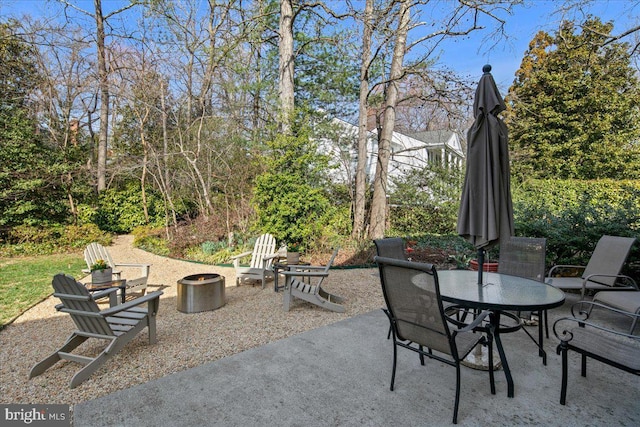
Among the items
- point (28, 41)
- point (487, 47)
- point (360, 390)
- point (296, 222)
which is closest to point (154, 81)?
point (28, 41)

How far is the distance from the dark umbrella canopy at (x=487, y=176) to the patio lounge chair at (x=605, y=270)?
6.28 feet

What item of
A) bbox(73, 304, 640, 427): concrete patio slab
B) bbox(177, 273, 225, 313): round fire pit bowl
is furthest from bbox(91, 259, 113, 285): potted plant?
bbox(73, 304, 640, 427): concrete patio slab

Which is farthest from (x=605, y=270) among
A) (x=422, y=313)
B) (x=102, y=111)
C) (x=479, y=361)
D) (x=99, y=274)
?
(x=102, y=111)

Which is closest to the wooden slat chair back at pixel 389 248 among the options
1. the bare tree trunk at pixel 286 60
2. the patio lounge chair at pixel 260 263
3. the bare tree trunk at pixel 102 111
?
the patio lounge chair at pixel 260 263

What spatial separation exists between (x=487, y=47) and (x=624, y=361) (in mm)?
7733

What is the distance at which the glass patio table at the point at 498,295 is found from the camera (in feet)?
8.14

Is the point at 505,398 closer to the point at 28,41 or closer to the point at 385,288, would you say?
the point at 385,288

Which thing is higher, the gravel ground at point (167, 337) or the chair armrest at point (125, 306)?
the chair armrest at point (125, 306)

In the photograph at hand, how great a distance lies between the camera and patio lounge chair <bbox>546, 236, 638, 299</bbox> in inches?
164

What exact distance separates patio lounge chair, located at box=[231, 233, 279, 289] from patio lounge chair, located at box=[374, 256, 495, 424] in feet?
11.8

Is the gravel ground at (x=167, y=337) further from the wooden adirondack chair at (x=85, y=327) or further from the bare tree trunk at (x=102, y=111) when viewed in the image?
the bare tree trunk at (x=102, y=111)

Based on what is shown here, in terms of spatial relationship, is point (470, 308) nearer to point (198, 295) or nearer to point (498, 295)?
point (498, 295)

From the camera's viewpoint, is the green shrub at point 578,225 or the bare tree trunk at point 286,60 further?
the bare tree trunk at point 286,60

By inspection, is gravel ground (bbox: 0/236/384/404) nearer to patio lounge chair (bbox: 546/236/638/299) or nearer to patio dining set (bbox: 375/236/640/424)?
patio dining set (bbox: 375/236/640/424)
